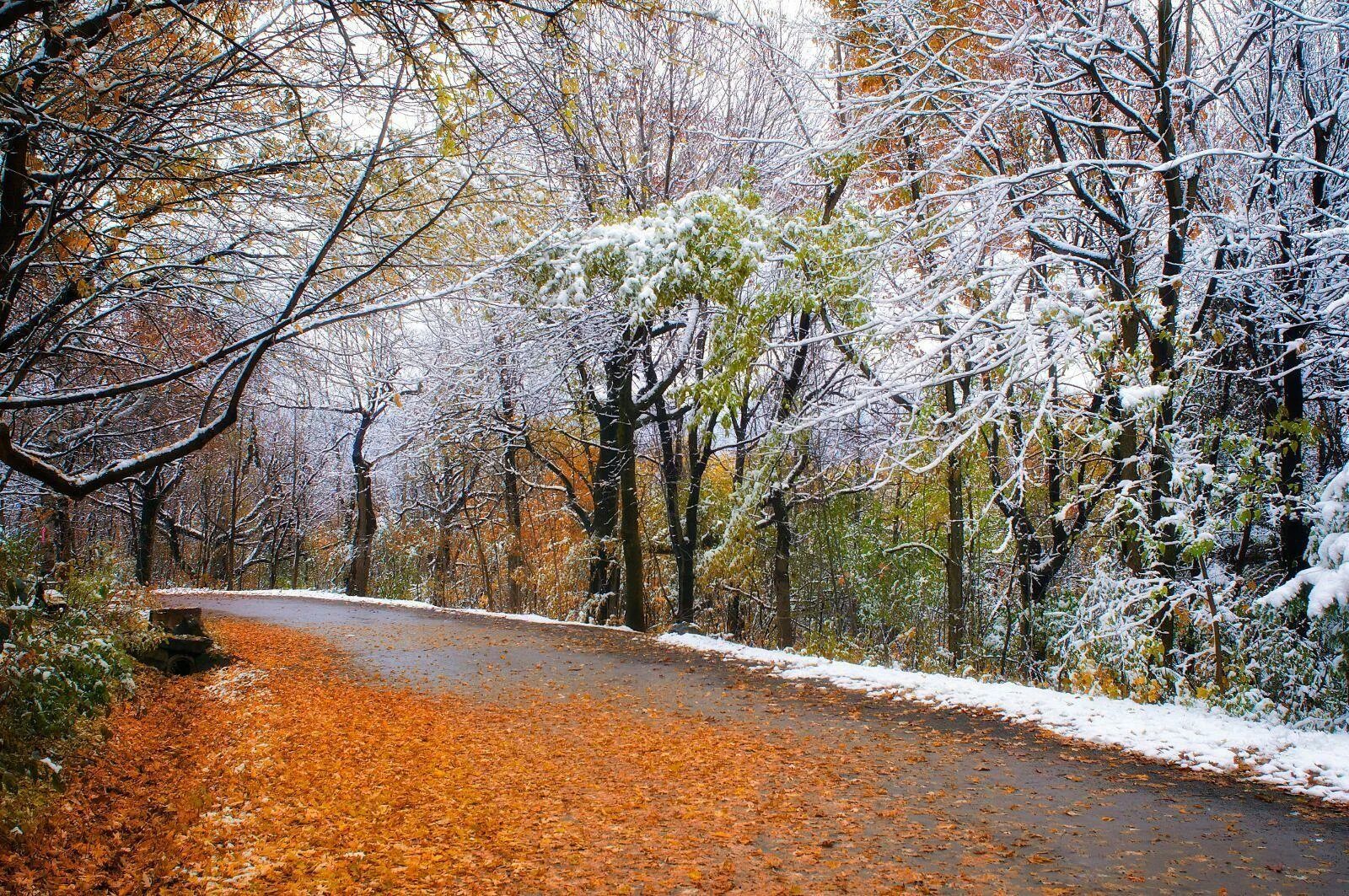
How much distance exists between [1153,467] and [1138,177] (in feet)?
11.6

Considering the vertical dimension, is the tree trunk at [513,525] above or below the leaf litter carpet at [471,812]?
above

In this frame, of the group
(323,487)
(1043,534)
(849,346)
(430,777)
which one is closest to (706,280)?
(849,346)

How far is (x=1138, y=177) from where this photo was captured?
9031 millimetres

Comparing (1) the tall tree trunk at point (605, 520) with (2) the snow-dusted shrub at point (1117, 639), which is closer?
(2) the snow-dusted shrub at point (1117, 639)

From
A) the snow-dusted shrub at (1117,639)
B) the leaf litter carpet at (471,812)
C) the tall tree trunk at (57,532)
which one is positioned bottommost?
the leaf litter carpet at (471,812)

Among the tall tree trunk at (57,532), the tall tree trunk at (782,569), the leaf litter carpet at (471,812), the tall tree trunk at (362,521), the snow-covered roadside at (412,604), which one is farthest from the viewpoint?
the tall tree trunk at (362,521)

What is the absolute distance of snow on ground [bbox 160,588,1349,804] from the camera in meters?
4.77

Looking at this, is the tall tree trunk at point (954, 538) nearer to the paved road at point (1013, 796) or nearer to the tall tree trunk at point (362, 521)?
the paved road at point (1013, 796)

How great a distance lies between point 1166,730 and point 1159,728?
43mm

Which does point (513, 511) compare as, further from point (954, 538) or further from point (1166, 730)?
point (1166, 730)

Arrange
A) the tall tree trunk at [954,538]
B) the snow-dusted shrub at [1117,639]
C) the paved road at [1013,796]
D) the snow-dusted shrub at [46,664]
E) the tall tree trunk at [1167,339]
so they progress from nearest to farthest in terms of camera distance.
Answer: the paved road at [1013,796]
the snow-dusted shrub at [46,664]
the snow-dusted shrub at [1117,639]
the tall tree trunk at [1167,339]
the tall tree trunk at [954,538]

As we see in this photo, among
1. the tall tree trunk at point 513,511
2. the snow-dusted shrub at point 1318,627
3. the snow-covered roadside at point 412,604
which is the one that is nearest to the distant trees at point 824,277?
the snow-dusted shrub at point 1318,627

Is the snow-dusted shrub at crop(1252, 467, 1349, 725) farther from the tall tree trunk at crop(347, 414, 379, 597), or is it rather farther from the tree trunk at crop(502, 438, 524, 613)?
the tall tree trunk at crop(347, 414, 379, 597)

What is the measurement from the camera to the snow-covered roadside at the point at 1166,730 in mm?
4754
